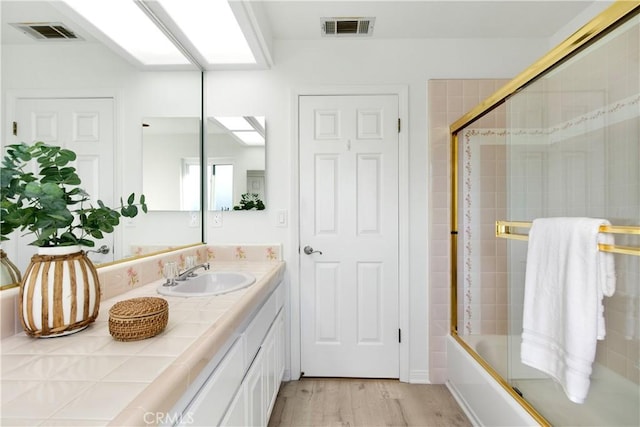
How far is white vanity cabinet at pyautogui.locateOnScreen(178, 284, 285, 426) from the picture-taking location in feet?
2.64

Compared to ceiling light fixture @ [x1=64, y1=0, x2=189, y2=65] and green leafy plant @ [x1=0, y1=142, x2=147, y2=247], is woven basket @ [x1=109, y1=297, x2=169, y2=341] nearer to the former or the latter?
green leafy plant @ [x1=0, y1=142, x2=147, y2=247]

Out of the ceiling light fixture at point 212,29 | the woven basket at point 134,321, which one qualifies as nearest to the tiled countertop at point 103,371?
the woven basket at point 134,321

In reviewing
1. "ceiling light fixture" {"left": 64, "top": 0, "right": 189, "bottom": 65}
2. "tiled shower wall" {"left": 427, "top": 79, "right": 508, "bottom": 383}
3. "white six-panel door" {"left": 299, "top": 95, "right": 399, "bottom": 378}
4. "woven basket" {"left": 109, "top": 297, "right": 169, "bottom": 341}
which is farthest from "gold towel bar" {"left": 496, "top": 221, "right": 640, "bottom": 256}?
"ceiling light fixture" {"left": 64, "top": 0, "right": 189, "bottom": 65}

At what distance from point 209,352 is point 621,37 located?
5.43 ft

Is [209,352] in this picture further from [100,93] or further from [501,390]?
[501,390]

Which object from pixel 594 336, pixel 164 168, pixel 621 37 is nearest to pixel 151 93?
pixel 164 168

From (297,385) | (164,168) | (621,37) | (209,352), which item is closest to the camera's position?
(209,352)

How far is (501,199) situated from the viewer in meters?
1.81

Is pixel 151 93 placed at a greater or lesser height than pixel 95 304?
greater

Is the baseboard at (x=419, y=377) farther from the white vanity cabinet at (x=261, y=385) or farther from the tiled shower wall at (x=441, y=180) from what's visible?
the white vanity cabinet at (x=261, y=385)

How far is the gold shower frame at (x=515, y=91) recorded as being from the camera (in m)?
0.88

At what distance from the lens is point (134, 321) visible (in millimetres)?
792

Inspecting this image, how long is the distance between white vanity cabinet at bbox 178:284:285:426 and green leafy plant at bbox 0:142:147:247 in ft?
1.93

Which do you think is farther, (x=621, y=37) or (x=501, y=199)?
(x=501, y=199)
